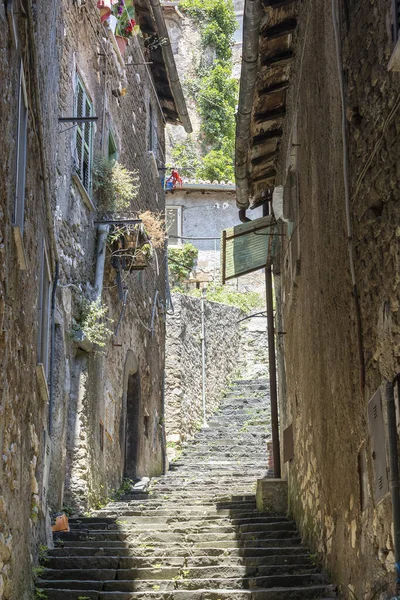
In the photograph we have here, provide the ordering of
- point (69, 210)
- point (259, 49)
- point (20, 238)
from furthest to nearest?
point (69, 210), point (259, 49), point (20, 238)

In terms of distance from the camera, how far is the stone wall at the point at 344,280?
5.00 m

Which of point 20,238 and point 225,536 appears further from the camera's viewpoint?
point 225,536

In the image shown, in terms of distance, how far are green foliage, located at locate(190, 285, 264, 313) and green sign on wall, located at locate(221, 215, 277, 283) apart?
1454cm

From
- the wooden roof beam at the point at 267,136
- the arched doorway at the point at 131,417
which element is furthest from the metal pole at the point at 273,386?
the arched doorway at the point at 131,417

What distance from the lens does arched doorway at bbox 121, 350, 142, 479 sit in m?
14.6

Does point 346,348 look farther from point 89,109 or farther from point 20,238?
point 89,109

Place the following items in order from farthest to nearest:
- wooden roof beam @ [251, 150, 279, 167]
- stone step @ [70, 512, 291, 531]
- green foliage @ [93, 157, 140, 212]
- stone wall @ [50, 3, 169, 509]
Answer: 1. green foliage @ [93, 157, 140, 212]
2. wooden roof beam @ [251, 150, 279, 167]
3. stone wall @ [50, 3, 169, 509]
4. stone step @ [70, 512, 291, 531]

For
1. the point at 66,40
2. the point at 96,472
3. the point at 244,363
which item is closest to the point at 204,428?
the point at 244,363

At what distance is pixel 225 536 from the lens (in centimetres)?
941

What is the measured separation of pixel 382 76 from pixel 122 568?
5.27 metres

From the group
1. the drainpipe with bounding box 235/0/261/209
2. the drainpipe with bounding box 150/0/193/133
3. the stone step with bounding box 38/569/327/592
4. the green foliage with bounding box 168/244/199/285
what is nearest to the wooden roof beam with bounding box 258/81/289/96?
the drainpipe with bounding box 235/0/261/209

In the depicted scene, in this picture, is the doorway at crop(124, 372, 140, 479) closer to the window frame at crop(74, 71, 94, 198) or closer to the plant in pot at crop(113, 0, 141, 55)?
the window frame at crop(74, 71, 94, 198)

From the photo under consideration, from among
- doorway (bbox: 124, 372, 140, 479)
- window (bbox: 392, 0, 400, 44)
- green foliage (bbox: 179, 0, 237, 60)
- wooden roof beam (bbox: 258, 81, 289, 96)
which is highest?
green foliage (bbox: 179, 0, 237, 60)

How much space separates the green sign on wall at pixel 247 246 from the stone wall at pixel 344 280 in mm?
2426
